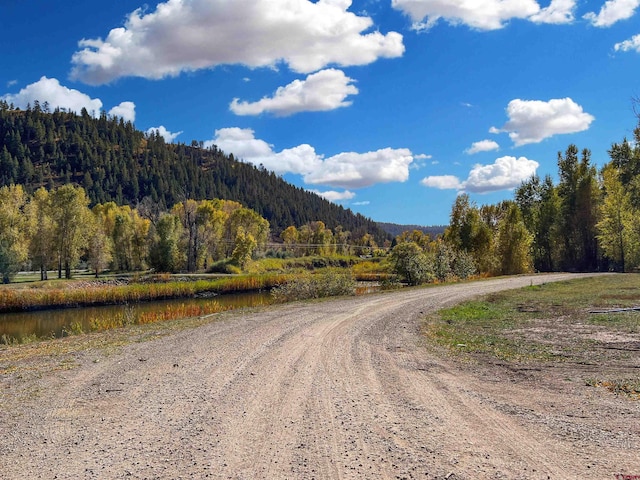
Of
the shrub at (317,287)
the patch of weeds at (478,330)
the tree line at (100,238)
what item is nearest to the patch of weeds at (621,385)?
the patch of weeds at (478,330)

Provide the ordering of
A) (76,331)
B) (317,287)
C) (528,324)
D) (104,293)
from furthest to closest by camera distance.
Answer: (104,293) → (317,287) → (76,331) → (528,324)

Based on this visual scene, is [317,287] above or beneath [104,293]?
above

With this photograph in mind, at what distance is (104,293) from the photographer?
3578 centimetres

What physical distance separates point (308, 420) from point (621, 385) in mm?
4930

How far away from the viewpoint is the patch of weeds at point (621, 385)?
6.78 m

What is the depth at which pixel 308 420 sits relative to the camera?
19.7ft

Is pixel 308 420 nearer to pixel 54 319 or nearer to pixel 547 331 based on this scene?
pixel 547 331

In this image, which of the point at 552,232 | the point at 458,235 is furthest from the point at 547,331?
the point at 552,232

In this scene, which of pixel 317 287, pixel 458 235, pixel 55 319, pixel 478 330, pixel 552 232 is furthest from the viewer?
pixel 552 232

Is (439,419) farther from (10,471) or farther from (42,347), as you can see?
(42,347)

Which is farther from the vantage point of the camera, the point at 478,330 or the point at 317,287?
the point at 317,287

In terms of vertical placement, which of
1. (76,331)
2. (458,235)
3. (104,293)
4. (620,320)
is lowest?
(76,331)

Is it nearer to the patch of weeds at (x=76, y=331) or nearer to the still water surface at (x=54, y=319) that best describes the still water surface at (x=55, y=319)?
the still water surface at (x=54, y=319)

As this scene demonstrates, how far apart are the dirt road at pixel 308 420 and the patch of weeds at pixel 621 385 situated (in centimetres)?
25
